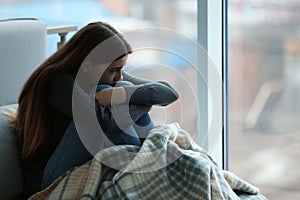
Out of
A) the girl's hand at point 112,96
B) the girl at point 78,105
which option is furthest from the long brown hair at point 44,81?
the girl's hand at point 112,96

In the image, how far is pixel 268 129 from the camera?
2484 mm

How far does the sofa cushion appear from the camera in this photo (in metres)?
1.74

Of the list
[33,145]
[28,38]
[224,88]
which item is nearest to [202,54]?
[224,88]

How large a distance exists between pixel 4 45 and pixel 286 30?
1.17 metres

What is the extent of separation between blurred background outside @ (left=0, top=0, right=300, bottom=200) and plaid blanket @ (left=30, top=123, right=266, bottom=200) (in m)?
0.62

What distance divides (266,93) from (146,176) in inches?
41.0

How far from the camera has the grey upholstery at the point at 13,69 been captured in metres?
1.76

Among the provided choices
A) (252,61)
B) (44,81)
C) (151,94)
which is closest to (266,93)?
(252,61)

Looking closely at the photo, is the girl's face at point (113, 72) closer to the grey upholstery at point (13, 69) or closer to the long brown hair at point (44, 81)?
the long brown hair at point (44, 81)

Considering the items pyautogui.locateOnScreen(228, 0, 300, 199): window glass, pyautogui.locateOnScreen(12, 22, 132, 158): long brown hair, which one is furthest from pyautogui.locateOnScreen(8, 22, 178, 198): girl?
pyautogui.locateOnScreen(228, 0, 300, 199): window glass

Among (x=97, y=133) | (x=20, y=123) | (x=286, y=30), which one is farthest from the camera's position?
(x=286, y=30)

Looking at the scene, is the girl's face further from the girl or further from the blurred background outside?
the blurred background outside

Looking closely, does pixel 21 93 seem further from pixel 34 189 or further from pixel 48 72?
pixel 34 189

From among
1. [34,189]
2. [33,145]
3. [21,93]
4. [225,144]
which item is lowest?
[225,144]
